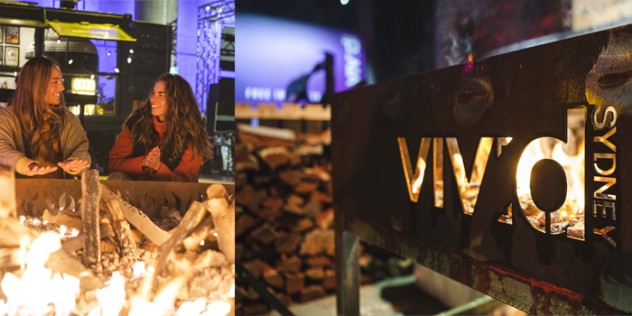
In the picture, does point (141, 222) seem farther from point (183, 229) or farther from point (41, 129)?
point (41, 129)

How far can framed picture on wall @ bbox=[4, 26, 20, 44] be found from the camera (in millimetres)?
2295

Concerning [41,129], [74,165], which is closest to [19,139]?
[41,129]

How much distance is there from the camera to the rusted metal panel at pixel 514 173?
6.49 ft

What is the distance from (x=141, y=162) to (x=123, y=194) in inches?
6.7

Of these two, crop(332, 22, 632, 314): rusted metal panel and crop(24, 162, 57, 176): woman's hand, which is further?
crop(24, 162, 57, 176): woman's hand

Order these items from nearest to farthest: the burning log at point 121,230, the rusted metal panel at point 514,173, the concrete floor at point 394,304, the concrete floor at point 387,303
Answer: the rusted metal panel at point 514,173 → the burning log at point 121,230 → the concrete floor at point 394,304 → the concrete floor at point 387,303

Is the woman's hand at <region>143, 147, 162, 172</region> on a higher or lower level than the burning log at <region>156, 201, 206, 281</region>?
higher

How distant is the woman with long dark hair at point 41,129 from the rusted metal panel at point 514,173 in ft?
6.27

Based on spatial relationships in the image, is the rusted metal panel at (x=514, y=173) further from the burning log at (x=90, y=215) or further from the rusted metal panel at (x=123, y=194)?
the burning log at (x=90, y=215)

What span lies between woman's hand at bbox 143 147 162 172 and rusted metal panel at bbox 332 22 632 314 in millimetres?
1575

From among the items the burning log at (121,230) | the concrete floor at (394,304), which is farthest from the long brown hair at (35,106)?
the concrete floor at (394,304)

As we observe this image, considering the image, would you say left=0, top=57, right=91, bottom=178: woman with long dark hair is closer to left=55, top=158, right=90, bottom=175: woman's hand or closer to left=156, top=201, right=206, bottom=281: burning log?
left=55, top=158, right=90, bottom=175: woman's hand

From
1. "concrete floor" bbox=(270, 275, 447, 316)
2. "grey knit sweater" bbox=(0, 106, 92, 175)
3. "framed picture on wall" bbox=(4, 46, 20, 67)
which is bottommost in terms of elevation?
"concrete floor" bbox=(270, 275, 447, 316)

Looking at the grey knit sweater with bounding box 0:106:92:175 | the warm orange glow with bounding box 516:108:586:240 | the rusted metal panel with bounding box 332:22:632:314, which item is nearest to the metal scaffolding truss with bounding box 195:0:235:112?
the grey knit sweater with bounding box 0:106:92:175
